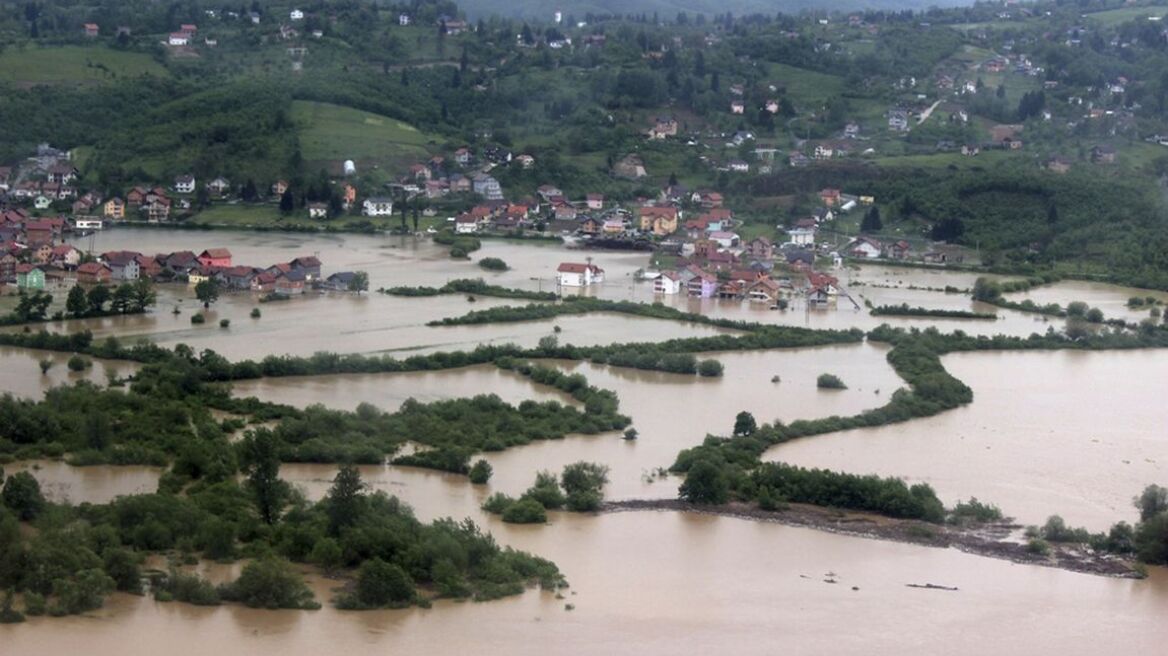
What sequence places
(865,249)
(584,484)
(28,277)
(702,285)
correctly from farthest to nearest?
(865,249), (702,285), (28,277), (584,484)

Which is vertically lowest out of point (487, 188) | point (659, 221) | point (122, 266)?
point (122, 266)

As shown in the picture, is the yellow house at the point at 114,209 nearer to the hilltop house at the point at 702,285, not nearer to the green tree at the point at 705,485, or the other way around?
the hilltop house at the point at 702,285

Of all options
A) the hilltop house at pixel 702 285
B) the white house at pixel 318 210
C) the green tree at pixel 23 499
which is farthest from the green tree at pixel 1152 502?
the white house at pixel 318 210

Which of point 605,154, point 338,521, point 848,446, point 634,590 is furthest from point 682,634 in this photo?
point 605,154

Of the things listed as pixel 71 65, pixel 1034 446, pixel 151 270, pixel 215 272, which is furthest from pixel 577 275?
pixel 71 65

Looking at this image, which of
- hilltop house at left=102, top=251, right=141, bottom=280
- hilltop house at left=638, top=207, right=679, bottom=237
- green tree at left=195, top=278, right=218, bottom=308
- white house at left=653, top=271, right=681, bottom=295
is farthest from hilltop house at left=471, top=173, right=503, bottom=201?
green tree at left=195, top=278, right=218, bottom=308

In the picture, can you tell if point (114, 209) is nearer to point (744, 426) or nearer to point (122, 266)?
point (122, 266)

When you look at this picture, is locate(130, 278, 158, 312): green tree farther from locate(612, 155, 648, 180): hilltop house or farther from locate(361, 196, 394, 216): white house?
locate(612, 155, 648, 180): hilltop house
